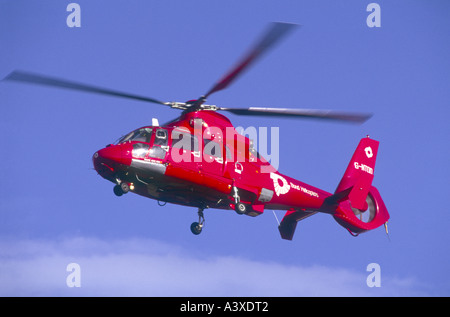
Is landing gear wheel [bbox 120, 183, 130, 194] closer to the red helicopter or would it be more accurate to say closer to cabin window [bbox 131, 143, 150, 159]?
the red helicopter

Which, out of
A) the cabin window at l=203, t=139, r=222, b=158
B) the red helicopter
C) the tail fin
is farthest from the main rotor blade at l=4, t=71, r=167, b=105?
the tail fin

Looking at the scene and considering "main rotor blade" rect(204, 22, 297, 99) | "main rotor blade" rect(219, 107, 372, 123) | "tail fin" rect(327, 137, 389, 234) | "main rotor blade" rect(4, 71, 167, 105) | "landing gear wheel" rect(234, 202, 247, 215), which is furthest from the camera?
"tail fin" rect(327, 137, 389, 234)

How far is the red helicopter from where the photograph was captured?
23.0m

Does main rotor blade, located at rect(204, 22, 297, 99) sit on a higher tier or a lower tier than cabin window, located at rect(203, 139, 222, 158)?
higher

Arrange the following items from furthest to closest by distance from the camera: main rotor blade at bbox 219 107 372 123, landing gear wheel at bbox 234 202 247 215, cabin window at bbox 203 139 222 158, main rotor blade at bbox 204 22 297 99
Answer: landing gear wheel at bbox 234 202 247 215 < cabin window at bbox 203 139 222 158 < main rotor blade at bbox 219 107 372 123 < main rotor blade at bbox 204 22 297 99

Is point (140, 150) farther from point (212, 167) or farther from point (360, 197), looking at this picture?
point (360, 197)

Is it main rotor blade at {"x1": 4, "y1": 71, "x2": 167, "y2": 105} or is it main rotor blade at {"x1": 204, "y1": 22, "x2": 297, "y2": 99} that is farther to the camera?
main rotor blade at {"x1": 4, "y1": 71, "x2": 167, "y2": 105}

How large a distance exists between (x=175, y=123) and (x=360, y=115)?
20.6ft

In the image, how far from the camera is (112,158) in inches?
899

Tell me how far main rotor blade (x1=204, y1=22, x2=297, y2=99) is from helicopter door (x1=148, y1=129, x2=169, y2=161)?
227 centimetres

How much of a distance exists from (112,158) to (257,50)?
577cm

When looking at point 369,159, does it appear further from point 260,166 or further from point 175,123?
point 175,123

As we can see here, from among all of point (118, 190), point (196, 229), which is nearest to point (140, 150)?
point (118, 190)

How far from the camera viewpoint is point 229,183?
2502 centimetres
